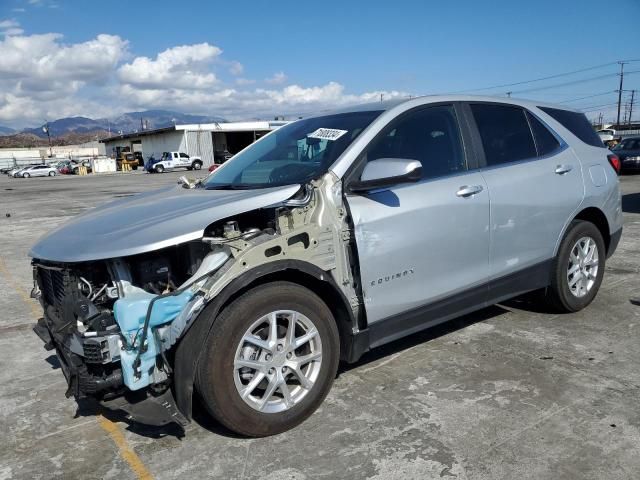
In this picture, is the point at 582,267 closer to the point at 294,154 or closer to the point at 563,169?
the point at 563,169

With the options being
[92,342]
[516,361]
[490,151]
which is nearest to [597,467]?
[516,361]

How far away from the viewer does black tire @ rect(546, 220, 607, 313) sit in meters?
4.41

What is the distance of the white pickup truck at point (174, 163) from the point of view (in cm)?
5103

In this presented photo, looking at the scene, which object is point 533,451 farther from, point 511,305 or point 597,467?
point 511,305

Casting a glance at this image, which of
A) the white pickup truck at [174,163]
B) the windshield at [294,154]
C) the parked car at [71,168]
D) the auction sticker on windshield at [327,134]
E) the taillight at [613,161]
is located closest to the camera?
the windshield at [294,154]

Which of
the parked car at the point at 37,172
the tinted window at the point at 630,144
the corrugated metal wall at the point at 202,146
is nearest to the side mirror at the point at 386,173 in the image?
Answer: the tinted window at the point at 630,144

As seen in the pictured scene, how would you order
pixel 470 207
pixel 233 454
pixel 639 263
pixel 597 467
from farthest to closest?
pixel 639 263 → pixel 470 207 → pixel 233 454 → pixel 597 467

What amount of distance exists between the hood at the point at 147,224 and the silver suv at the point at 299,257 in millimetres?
13

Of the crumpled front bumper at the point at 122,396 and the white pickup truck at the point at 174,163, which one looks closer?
the crumpled front bumper at the point at 122,396

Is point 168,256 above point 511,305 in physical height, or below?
above

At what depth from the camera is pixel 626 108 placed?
345ft

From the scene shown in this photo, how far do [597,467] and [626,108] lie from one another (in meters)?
121

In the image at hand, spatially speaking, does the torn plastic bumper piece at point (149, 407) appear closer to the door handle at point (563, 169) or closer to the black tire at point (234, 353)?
the black tire at point (234, 353)

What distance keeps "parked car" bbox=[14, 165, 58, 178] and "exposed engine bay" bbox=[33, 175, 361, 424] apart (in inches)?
2364
